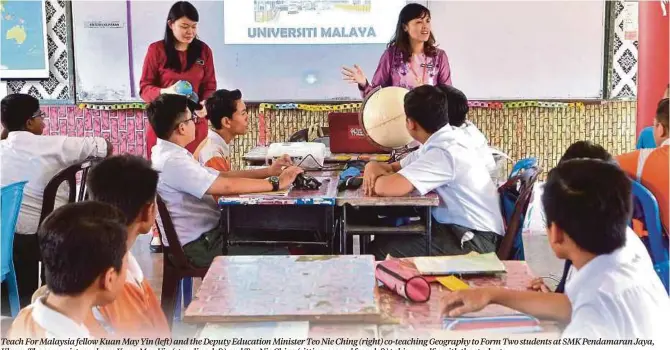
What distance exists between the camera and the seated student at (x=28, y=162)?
Result: 293cm

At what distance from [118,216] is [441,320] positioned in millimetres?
626

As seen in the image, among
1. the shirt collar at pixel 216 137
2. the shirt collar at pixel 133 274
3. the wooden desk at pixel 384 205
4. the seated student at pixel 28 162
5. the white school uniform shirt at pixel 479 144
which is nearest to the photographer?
the shirt collar at pixel 133 274

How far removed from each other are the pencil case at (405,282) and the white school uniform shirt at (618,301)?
Answer: 321mm

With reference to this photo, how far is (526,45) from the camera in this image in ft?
17.6

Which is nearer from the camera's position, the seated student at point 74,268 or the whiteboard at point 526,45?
the seated student at point 74,268

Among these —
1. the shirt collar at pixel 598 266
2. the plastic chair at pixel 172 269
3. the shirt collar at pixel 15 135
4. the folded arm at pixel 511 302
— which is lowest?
the plastic chair at pixel 172 269

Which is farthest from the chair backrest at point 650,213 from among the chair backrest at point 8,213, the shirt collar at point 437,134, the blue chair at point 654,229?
the chair backrest at point 8,213

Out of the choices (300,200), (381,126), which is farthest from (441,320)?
(381,126)

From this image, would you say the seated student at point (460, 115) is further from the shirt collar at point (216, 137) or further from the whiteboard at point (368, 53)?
the whiteboard at point (368, 53)

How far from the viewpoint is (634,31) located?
5.29 metres

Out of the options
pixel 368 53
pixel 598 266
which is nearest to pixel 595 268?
pixel 598 266

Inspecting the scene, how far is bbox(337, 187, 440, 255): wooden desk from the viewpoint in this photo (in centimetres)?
250

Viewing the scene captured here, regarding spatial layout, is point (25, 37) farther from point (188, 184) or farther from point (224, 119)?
point (188, 184)

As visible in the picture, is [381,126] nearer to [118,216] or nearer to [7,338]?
[118,216]
